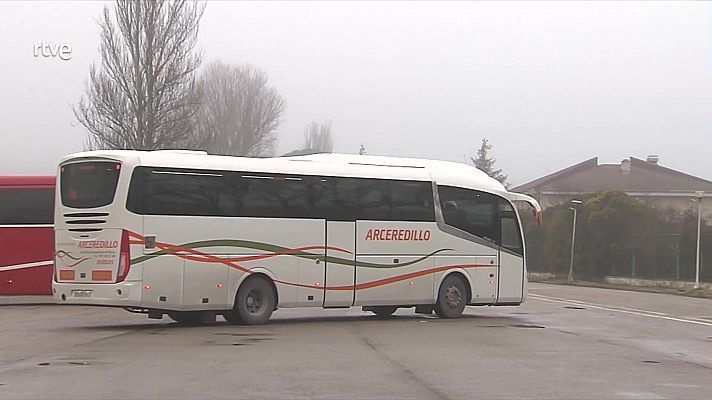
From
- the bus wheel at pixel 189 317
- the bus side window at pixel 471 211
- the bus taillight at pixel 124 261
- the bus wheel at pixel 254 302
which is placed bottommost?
the bus wheel at pixel 189 317

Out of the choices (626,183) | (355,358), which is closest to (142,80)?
(355,358)

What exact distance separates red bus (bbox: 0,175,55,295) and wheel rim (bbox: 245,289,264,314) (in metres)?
8.77

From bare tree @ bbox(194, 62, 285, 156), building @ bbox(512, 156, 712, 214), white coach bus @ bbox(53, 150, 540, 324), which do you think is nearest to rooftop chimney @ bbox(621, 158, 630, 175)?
building @ bbox(512, 156, 712, 214)

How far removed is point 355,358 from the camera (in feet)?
43.2

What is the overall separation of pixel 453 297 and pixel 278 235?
4.75 meters

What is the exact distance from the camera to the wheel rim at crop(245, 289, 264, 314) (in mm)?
18391

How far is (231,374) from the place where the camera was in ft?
37.0

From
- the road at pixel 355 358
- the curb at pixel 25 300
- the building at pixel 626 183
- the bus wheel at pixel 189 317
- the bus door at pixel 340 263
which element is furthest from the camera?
the building at pixel 626 183

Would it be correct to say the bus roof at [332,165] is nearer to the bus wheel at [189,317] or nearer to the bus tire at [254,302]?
the bus tire at [254,302]

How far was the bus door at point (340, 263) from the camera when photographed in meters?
19.4

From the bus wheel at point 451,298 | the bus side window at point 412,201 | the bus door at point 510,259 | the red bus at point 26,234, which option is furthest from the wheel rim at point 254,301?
the red bus at point 26,234

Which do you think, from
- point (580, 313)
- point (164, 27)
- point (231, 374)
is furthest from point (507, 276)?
point (164, 27)

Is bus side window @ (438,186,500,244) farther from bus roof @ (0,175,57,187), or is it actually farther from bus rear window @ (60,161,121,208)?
bus roof @ (0,175,57,187)

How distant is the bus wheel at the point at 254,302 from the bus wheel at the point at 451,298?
4.23 meters
